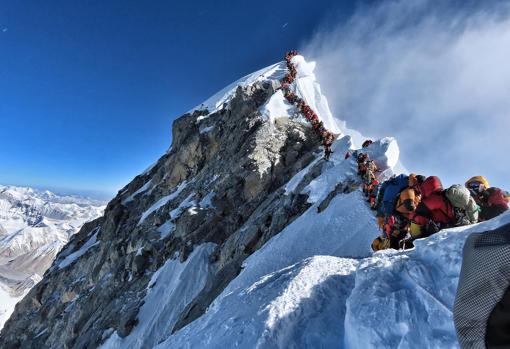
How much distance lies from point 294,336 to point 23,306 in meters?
63.9

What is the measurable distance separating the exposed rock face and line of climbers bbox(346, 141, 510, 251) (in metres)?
9.40

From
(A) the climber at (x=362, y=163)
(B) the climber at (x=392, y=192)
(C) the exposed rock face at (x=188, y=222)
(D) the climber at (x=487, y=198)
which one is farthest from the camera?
(C) the exposed rock face at (x=188, y=222)

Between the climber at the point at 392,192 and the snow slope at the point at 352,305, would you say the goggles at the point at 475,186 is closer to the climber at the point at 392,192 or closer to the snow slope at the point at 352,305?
the climber at the point at 392,192

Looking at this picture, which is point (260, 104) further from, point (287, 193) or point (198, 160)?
point (287, 193)

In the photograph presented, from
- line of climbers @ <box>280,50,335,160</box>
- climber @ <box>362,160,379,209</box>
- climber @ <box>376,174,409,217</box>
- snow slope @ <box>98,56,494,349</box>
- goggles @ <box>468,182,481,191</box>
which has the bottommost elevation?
snow slope @ <box>98,56,494,349</box>

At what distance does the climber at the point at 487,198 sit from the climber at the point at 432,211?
1330 mm

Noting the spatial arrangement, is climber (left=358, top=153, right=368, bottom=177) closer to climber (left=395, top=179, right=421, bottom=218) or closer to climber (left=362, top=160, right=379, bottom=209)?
climber (left=362, top=160, right=379, bottom=209)

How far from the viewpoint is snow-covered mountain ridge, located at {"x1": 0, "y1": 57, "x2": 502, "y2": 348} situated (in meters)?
5.61

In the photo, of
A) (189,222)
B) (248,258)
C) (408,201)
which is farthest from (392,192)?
(189,222)

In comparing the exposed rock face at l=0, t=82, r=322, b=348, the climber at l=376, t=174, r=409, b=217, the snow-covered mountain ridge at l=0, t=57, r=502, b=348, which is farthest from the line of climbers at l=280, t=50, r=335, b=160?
the climber at l=376, t=174, r=409, b=217

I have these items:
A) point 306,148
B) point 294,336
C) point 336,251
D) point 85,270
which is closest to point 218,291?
point 336,251

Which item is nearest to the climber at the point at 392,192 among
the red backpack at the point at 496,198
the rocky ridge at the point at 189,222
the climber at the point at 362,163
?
the red backpack at the point at 496,198

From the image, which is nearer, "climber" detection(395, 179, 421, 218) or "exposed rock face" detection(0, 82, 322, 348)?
"climber" detection(395, 179, 421, 218)

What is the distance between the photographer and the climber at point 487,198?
8.64 metres
